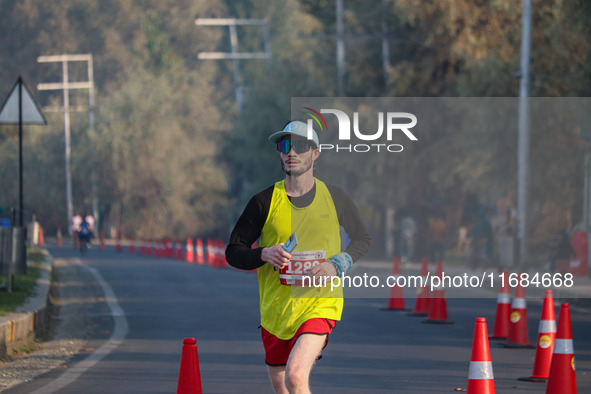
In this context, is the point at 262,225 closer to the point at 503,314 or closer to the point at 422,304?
the point at 503,314

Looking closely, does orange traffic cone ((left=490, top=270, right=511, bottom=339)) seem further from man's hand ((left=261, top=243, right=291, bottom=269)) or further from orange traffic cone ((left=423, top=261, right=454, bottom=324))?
man's hand ((left=261, top=243, right=291, bottom=269))

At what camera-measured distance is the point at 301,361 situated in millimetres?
6172

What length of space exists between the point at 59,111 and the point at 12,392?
2678 inches

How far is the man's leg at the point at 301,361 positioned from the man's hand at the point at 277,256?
0.45m

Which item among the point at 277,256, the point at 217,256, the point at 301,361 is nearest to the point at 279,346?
the point at 301,361

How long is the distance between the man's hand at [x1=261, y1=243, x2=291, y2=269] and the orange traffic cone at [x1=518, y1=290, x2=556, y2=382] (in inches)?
174

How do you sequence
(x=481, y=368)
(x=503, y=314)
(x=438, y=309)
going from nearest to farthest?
(x=481, y=368)
(x=503, y=314)
(x=438, y=309)

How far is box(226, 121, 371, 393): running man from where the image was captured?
6.35 metres

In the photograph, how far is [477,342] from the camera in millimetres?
7777

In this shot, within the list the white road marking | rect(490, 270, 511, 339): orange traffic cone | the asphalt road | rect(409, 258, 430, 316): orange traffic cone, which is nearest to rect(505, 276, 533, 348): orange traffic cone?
the asphalt road

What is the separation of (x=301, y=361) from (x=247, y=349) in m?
6.20

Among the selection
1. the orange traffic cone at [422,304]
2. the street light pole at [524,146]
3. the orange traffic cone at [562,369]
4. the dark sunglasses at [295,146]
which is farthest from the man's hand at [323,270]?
the street light pole at [524,146]

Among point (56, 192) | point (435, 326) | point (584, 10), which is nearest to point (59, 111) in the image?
point (56, 192)

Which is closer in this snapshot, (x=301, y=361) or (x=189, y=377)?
(x=301, y=361)
